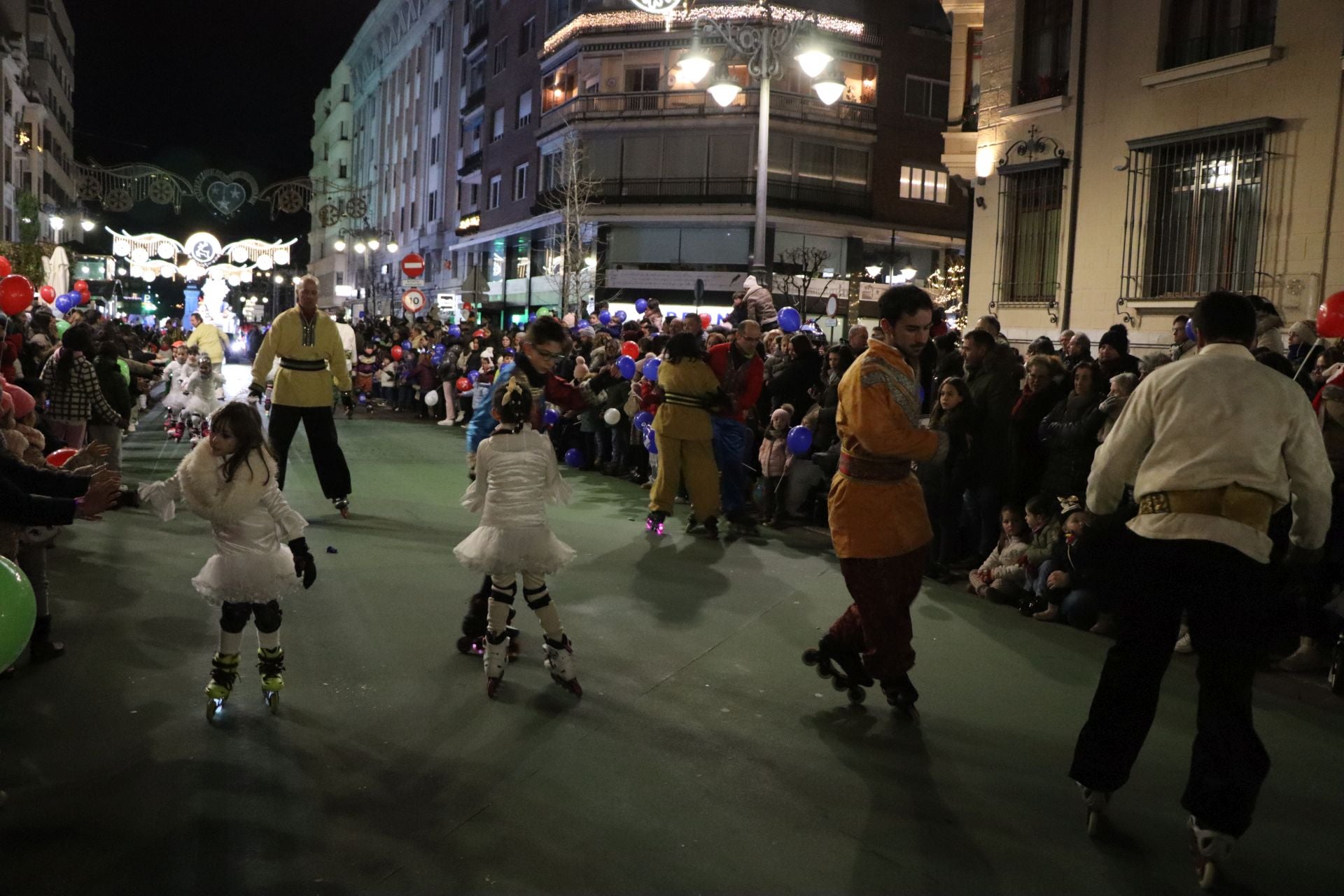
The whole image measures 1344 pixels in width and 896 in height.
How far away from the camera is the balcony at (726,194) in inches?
1460

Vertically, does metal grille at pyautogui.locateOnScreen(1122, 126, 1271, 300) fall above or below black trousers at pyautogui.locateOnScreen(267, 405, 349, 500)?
above

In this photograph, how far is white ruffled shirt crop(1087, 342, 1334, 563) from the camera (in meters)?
4.01

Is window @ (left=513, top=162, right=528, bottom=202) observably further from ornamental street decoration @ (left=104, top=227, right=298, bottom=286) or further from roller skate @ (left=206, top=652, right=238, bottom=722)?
roller skate @ (left=206, top=652, right=238, bottom=722)

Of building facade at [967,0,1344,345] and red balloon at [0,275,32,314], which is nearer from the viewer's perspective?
red balloon at [0,275,32,314]

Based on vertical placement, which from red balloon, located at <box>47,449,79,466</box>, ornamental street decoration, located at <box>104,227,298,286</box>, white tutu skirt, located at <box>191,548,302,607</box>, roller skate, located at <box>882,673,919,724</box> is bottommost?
roller skate, located at <box>882,673,919,724</box>

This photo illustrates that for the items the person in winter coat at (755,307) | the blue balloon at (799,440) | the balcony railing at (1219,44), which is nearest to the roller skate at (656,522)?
the blue balloon at (799,440)

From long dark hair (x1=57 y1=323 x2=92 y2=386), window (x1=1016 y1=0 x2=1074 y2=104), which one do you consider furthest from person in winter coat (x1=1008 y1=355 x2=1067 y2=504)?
long dark hair (x1=57 y1=323 x2=92 y2=386)

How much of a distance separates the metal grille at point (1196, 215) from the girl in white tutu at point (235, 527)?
10.8 m

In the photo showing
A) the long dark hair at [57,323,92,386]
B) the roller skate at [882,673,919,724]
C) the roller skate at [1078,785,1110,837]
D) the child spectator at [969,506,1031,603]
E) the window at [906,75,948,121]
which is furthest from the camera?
the window at [906,75,948,121]

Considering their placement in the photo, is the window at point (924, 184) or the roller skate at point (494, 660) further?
the window at point (924, 184)

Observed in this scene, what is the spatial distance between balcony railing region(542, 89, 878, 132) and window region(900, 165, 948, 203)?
2039 mm

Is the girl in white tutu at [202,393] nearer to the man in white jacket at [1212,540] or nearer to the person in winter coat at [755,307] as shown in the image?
the person in winter coat at [755,307]

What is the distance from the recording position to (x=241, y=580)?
17.4ft

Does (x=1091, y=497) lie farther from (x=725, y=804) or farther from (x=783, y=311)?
(x=783, y=311)
